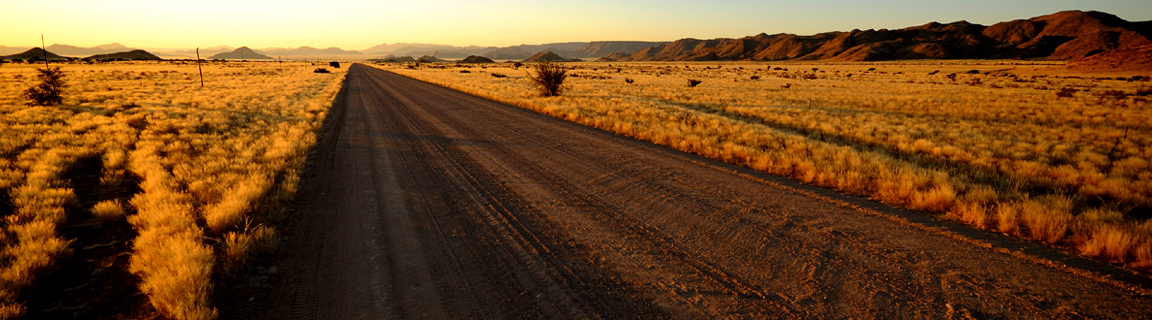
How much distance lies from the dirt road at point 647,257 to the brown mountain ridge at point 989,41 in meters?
147

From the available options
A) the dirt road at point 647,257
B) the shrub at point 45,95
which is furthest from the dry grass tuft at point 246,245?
the shrub at point 45,95

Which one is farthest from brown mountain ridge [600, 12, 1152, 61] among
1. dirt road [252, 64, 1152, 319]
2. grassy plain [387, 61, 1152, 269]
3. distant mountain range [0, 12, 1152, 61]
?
dirt road [252, 64, 1152, 319]

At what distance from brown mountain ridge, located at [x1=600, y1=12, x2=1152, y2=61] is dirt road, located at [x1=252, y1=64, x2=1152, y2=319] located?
147 meters

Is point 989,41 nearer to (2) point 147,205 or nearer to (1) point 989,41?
(1) point 989,41

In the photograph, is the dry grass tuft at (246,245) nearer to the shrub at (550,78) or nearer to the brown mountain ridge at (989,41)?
the shrub at (550,78)

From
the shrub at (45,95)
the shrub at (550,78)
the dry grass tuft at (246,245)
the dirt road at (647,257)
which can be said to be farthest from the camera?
the shrub at (550,78)

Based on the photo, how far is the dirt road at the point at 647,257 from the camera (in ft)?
10.6

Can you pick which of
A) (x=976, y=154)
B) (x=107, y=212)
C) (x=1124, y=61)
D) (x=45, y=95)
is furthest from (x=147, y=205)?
(x=1124, y=61)

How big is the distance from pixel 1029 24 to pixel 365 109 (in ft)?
712

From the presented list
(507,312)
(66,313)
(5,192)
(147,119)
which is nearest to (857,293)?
(507,312)

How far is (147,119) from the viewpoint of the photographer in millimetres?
13422

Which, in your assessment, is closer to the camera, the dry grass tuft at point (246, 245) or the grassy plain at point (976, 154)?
the dry grass tuft at point (246, 245)

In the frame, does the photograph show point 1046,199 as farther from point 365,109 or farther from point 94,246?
point 365,109

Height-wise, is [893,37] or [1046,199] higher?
[893,37]
